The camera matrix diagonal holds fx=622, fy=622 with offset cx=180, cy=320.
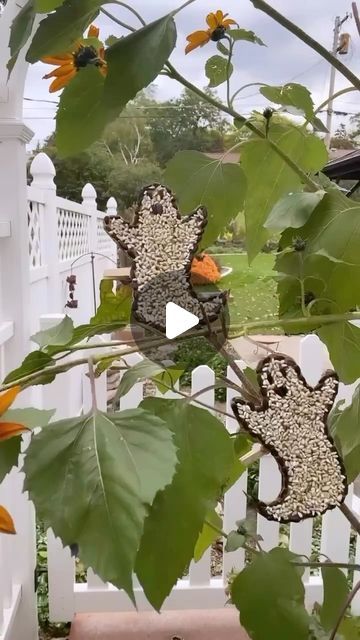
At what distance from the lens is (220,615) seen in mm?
1188

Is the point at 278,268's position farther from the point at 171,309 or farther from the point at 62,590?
the point at 62,590

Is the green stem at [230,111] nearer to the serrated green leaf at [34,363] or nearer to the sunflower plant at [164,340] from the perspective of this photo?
the sunflower plant at [164,340]

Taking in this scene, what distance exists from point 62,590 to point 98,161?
96 centimetres

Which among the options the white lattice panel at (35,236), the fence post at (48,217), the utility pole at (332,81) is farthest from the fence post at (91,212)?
the utility pole at (332,81)

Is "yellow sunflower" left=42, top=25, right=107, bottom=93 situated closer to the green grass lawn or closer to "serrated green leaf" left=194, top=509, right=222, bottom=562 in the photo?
the green grass lawn

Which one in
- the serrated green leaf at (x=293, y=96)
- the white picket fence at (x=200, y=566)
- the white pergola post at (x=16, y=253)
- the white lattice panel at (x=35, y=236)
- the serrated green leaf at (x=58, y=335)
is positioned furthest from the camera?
the white lattice panel at (x=35, y=236)

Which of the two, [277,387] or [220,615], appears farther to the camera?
[220,615]

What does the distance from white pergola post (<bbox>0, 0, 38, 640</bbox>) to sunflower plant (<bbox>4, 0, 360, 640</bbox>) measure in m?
0.58

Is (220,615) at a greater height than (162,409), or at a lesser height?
lesser

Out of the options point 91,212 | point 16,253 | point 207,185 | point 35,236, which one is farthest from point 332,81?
point 91,212

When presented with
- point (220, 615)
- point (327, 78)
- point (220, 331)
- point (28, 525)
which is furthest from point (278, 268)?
point (220, 615)

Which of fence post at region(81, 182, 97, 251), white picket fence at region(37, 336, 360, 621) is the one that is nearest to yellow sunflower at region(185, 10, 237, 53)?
white picket fence at region(37, 336, 360, 621)

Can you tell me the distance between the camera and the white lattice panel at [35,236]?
2.20 metres

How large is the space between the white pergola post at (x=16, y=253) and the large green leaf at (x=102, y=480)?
0.75 metres
